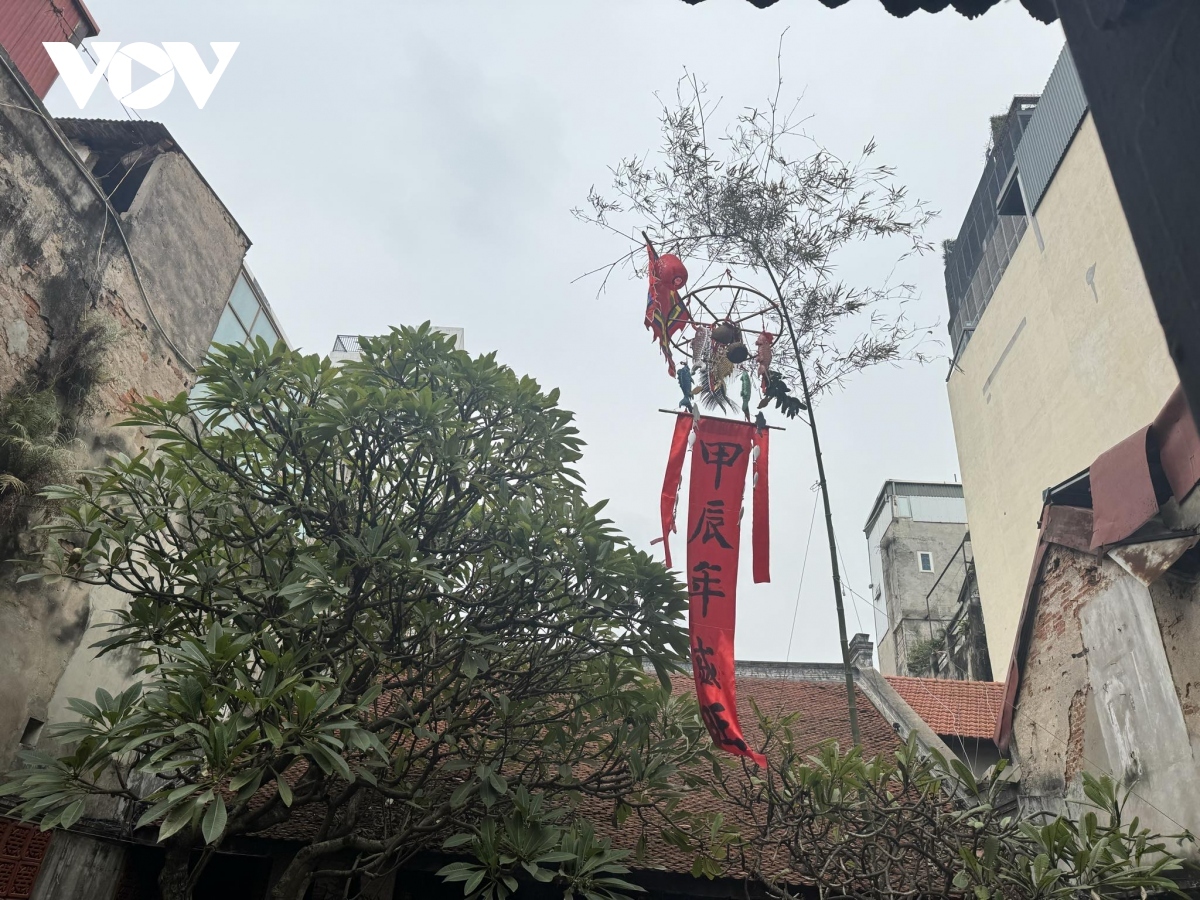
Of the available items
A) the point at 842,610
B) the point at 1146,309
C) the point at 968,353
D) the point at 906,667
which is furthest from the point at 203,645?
the point at 906,667

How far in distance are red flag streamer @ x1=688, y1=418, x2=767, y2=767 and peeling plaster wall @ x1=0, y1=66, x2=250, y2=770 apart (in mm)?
5968

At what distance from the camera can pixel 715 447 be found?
5.41m

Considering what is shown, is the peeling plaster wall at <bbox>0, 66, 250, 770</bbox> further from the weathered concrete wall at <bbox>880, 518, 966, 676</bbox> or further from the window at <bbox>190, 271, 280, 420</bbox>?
the weathered concrete wall at <bbox>880, 518, 966, 676</bbox>

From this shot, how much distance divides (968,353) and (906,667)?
8.12 metres

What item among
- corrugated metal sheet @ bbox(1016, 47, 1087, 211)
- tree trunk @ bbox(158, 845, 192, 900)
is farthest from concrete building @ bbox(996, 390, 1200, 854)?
corrugated metal sheet @ bbox(1016, 47, 1087, 211)

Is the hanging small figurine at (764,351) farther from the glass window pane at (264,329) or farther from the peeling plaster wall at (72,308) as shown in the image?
the glass window pane at (264,329)

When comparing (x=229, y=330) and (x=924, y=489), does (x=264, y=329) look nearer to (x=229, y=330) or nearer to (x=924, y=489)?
(x=229, y=330)

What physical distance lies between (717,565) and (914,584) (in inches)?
752

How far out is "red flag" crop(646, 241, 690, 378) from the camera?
230 inches

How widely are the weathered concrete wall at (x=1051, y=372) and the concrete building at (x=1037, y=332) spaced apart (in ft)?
0.10

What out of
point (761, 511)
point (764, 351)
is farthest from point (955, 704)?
point (764, 351)

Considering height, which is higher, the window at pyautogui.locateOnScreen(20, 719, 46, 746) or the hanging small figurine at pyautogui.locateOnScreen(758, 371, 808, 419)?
the hanging small figurine at pyautogui.locateOnScreen(758, 371, 808, 419)

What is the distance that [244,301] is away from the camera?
1117cm

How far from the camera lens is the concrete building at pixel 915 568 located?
21.6m
